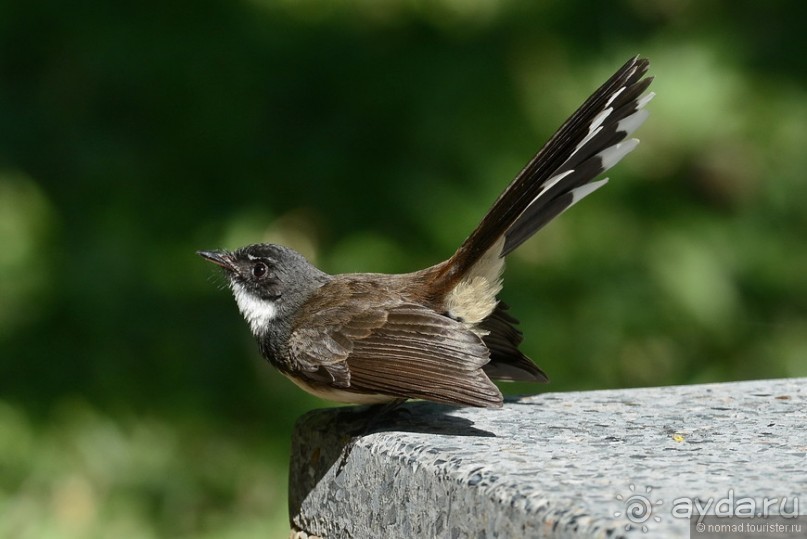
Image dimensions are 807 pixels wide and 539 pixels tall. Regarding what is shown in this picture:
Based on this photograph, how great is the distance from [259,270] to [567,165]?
3.99 ft

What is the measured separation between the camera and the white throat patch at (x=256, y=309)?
4277 millimetres

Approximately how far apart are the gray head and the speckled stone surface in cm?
47

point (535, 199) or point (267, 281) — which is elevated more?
point (535, 199)

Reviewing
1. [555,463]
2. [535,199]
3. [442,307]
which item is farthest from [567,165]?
[555,463]

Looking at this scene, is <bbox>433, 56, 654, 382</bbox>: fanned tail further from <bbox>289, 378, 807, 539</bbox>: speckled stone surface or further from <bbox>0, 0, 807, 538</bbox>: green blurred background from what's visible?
<bbox>0, 0, 807, 538</bbox>: green blurred background

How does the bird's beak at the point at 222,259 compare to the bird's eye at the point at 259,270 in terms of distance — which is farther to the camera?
the bird's beak at the point at 222,259

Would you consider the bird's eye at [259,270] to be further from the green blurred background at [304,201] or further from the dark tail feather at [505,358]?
the green blurred background at [304,201]

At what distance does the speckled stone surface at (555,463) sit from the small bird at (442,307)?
0.14 meters

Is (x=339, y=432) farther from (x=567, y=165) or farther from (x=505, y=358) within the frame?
(x=567, y=165)

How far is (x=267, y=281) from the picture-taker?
439 cm

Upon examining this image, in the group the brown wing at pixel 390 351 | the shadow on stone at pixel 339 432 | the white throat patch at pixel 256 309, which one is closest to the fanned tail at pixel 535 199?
the brown wing at pixel 390 351

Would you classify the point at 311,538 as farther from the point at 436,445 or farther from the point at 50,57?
the point at 50,57

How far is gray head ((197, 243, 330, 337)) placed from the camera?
4.29m

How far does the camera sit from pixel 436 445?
3176 millimetres
